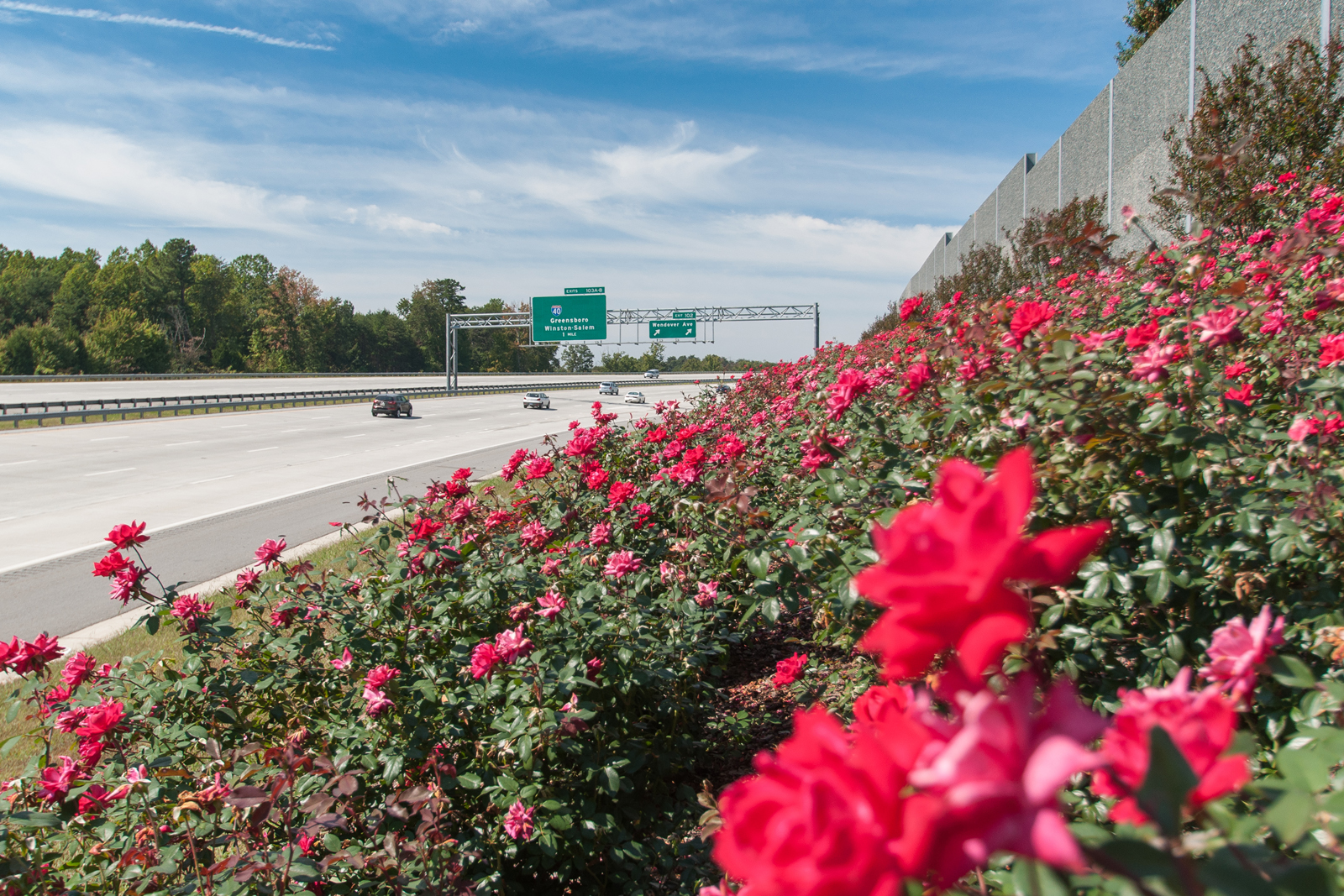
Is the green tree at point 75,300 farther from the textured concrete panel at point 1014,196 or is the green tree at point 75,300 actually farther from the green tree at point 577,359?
the textured concrete panel at point 1014,196

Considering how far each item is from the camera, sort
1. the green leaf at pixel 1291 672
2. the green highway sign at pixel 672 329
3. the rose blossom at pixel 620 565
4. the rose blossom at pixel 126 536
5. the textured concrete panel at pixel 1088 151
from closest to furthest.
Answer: the green leaf at pixel 1291 672 → the rose blossom at pixel 620 565 → the rose blossom at pixel 126 536 → the textured concrete panel at pixel 1088 151 → the green highway sign at pixel 672 329

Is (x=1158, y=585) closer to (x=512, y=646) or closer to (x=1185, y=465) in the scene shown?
(x=1185, y=465)

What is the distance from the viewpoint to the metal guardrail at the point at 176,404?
73.4 ft

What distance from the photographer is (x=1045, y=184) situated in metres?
19.6

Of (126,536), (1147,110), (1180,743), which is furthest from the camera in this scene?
(1147,110)

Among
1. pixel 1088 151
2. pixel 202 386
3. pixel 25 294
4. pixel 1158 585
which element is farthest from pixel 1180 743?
pixel 25 294

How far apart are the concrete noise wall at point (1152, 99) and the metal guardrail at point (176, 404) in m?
20.2

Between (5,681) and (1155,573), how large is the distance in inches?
270

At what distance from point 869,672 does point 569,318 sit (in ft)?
130

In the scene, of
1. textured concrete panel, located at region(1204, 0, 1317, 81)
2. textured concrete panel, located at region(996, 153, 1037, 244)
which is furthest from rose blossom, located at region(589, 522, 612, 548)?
textured concrete panel, located at region(996, 153, 1037, 244)

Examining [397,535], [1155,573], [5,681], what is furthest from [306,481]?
[1155,573]

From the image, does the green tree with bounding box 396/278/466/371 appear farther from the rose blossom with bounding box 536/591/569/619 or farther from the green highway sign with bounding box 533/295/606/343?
the rose blossom with bounding box 536/591/569/619

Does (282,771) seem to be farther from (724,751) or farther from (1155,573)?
(1155,573)

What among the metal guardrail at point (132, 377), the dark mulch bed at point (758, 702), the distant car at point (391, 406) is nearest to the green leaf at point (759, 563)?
the dark mulch bed at point (758, 702)
